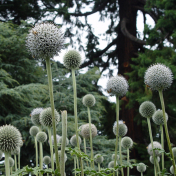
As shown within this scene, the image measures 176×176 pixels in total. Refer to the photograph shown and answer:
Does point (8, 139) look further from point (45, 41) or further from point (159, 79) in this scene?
point (159, 79)

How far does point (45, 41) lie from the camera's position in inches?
67.5

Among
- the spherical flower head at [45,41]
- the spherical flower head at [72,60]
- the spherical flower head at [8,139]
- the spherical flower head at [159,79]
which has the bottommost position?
the spherical flower head at [8,139]

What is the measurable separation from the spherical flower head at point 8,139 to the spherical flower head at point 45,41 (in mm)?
643

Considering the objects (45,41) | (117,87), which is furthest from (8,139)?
(117,87)

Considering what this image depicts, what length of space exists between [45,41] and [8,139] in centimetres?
82

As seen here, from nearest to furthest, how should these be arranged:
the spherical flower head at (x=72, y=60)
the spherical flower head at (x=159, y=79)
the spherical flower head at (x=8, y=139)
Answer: the spherical flower head at (x=8, y=139) < the spherical flower head at (x=159, y=79) < the spherical flower head at (x=72, y=60)

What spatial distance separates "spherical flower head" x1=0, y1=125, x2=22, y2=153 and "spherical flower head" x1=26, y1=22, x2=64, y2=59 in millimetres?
643

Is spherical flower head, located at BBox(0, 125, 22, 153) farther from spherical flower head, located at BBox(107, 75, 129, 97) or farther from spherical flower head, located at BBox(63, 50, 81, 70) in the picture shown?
spherical flower head, located at BBox(107, 75, 129, 97)

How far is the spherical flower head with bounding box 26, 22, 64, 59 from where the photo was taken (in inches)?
67.3

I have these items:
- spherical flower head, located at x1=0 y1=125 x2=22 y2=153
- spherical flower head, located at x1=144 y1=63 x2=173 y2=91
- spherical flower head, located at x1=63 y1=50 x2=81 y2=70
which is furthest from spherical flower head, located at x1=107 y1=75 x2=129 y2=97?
spherical flower head, located at x1=0 y1=125 x2=22 y2=153

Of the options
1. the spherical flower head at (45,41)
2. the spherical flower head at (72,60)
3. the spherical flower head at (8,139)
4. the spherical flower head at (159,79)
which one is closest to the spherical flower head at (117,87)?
the spherical flower head at (159,79)

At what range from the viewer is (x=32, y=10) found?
385 inches

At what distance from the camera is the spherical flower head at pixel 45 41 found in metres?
1.71

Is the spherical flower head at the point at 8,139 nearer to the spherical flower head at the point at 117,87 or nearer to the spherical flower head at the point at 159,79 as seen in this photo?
the spherical flower head at the point at 117,87
